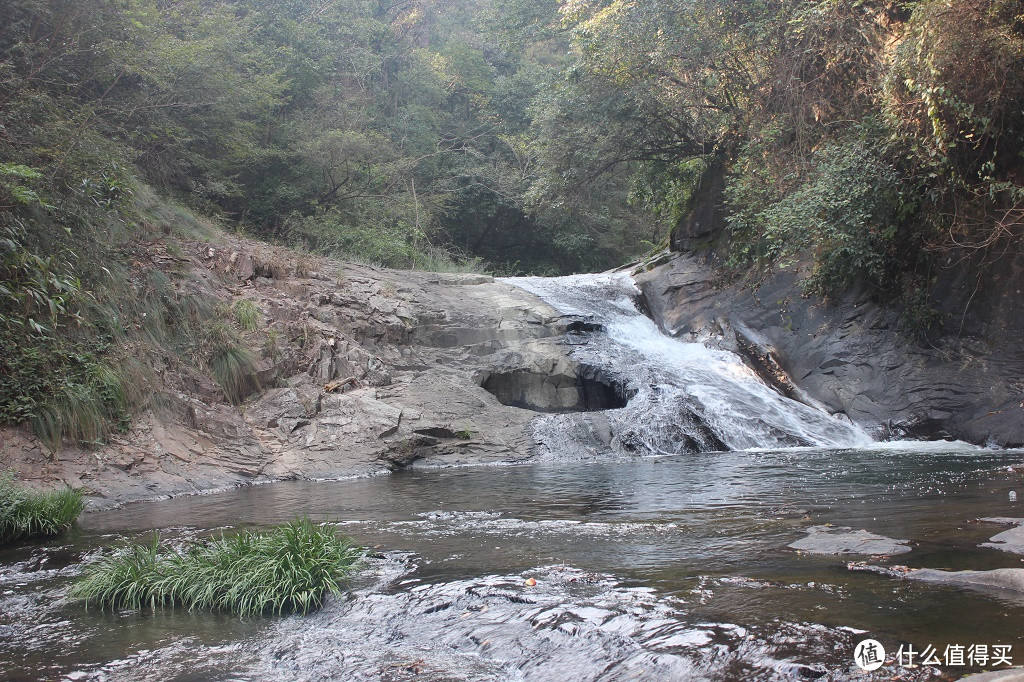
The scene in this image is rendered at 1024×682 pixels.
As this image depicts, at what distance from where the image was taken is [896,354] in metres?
12.8

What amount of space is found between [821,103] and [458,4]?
2890 centimetres

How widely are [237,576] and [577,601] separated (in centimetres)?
207

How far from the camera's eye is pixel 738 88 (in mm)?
16641

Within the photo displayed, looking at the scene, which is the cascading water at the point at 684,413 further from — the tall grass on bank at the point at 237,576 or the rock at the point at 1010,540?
the tall grass on bank at the point at 237,576

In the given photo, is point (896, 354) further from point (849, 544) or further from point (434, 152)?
point (434, 152)

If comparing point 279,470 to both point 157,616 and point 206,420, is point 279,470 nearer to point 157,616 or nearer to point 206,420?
point 206,420

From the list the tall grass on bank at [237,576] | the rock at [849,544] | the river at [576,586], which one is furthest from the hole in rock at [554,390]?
the tall grass on bank at [237,576]

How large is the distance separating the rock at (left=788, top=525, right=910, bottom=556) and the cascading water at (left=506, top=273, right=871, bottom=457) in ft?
22.8

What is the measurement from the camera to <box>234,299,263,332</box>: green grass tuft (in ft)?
40.8

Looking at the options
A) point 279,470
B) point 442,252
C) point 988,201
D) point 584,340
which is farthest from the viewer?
point 442,252

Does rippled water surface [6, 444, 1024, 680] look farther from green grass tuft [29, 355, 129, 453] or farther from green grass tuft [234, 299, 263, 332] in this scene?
green grass tuft [234, 299, 263, 332]

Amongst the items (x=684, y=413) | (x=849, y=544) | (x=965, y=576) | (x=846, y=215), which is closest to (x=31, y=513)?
(x=849, y=544)

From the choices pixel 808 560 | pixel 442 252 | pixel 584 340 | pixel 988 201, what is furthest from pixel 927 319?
pixel 442 252

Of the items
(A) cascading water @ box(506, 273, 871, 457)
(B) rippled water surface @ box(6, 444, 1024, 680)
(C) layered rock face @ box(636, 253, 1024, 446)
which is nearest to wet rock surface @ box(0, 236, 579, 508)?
(A) cascading water @ box(506, 273, 871, 457)
